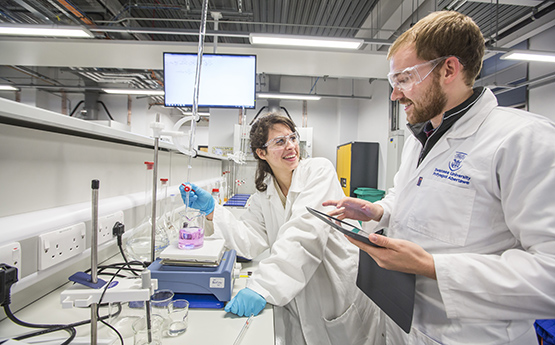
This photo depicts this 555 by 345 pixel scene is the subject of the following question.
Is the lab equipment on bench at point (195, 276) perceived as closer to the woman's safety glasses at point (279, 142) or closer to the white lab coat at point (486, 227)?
the white lab coat at point (486, 227)

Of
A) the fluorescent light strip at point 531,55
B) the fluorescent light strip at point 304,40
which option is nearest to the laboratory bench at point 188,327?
the fluorescent light strip at point 304,40

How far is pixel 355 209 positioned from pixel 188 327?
28.9 inches

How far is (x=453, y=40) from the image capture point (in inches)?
31.4

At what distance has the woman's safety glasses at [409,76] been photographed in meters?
0.82

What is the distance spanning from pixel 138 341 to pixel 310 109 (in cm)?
634

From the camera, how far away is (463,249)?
74 cm

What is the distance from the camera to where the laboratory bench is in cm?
61

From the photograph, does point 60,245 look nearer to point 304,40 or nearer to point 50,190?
point 50,190

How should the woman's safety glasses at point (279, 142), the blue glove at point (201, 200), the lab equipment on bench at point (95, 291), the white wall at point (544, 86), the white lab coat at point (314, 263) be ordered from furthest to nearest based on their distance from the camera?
the white wall at point (544, 86) → the woman's safety glasses at point (279, 142) → the blue glove at point (201, 200) → the white lab coat at point (314, 263) → the lab equipment on bench at point (95, 291)

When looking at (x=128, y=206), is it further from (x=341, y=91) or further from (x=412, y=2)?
(x=341, y=91)

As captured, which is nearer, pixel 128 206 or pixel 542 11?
pixel 128 206

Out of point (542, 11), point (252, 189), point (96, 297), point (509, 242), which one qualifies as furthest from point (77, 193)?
point (542, 11)

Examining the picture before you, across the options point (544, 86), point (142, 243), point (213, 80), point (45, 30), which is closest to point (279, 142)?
point (142, 243)

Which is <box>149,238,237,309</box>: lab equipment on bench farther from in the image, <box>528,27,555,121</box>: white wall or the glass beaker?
<box>528,27,555,121</box>: white wall
